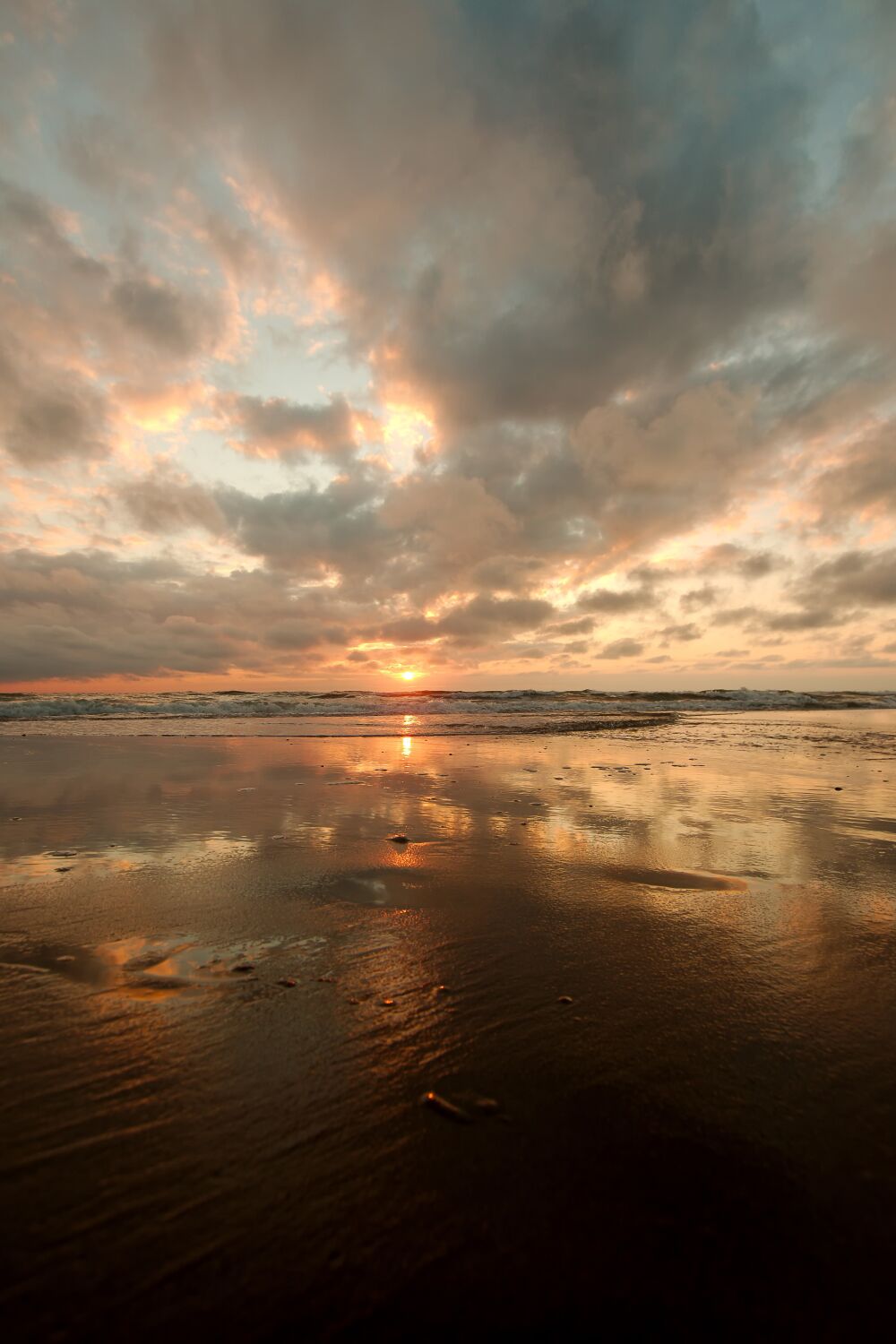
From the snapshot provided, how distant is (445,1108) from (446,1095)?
68 mm

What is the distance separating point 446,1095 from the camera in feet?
6.42

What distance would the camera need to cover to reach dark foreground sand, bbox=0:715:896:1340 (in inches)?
52.1

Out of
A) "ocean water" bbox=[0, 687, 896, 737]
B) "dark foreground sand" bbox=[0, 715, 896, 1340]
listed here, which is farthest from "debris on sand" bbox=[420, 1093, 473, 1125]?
"ocean water" bbox=[0, 687, 896, 737]

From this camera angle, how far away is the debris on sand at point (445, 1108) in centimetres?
184

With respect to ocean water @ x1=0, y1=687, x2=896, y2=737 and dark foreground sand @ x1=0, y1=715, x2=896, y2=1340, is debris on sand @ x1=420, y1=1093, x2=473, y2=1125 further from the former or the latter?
ocean water @ x1=0, y1=687, x2=896, y2=737

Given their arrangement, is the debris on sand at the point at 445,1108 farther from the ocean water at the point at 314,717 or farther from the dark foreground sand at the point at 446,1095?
the ocean water at the point at 314,717

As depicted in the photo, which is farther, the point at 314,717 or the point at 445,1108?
the point at 314,717

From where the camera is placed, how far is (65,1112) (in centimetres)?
188

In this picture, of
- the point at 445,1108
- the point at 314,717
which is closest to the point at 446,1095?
the point at 445,1108

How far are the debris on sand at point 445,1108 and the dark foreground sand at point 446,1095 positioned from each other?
1.0 inches

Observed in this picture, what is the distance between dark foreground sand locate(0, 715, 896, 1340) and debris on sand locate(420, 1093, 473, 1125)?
1.0 inches

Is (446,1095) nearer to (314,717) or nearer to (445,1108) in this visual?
(445,1108)

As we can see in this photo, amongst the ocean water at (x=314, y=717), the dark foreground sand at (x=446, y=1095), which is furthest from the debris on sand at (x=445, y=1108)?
the ocean water at (x=314, y=717)

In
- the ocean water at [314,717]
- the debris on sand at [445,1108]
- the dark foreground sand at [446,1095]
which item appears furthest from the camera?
the ocean water at [314,717]
